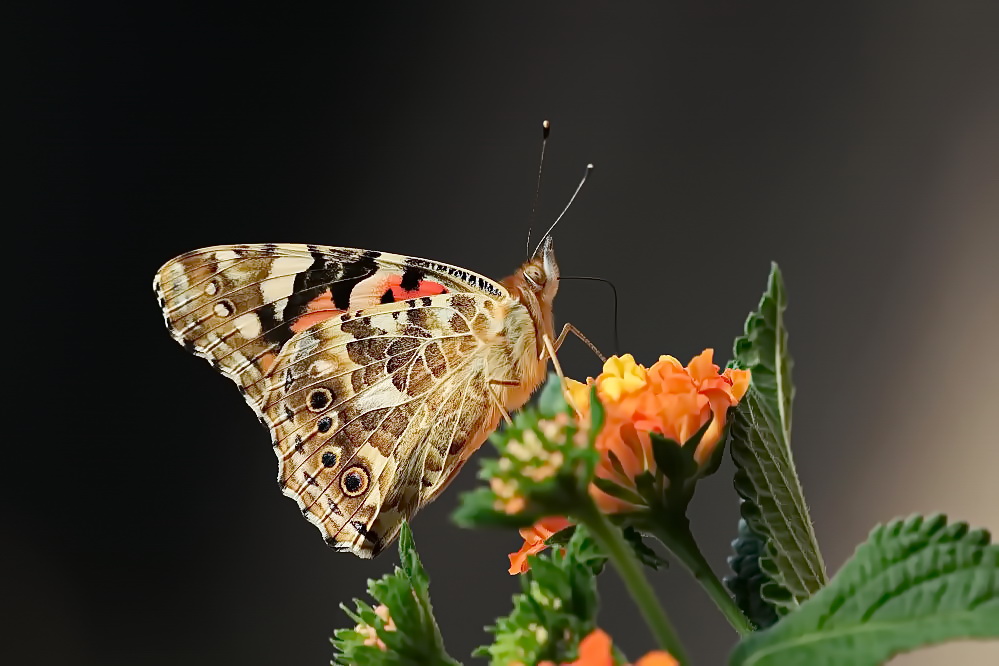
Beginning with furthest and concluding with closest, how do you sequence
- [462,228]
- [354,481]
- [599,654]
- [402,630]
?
[462,228] → [354,481] → [402,630] → [599,654]

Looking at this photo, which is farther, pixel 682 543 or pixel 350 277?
pixel 350 277

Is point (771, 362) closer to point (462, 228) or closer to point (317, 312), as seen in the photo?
point (317, 312)

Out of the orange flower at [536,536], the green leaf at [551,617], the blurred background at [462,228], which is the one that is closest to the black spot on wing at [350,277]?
the orange flower at [536,536]

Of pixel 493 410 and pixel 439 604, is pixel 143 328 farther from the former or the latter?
pixel 493 410

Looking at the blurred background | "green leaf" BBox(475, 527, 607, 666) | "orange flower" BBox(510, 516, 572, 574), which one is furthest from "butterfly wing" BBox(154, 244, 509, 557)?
the blurred background

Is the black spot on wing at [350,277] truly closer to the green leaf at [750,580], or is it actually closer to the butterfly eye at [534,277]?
the butterfly eye at [534,277]

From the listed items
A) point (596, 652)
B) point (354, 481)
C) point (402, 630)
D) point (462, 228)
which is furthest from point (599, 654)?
point (462, 228)
